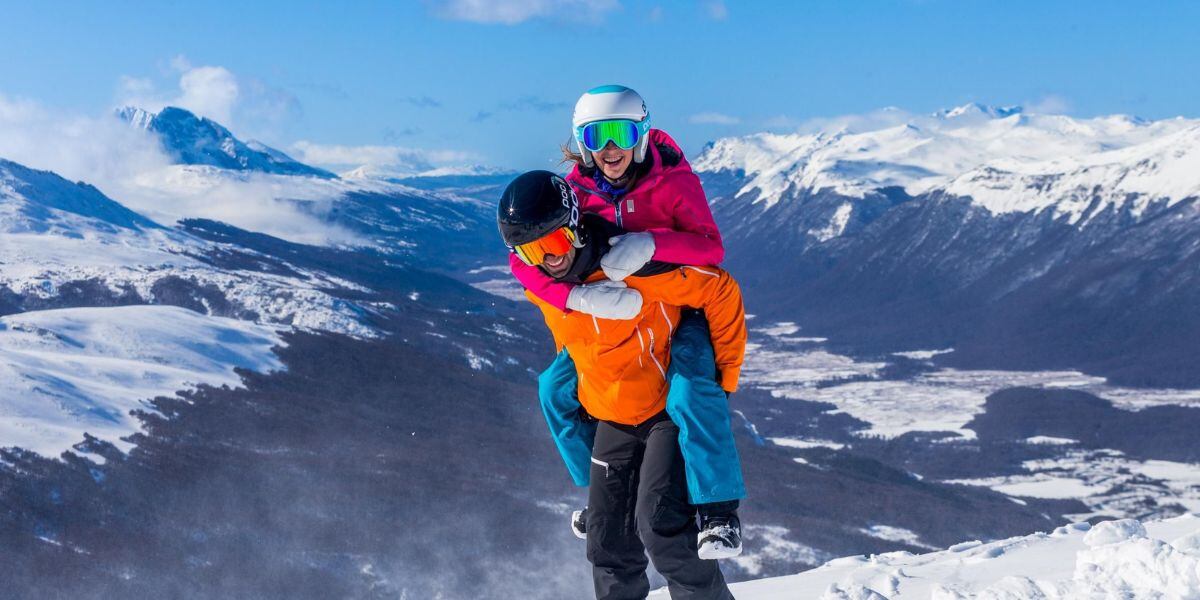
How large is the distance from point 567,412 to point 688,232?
2.01 metres

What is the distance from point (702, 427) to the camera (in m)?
7.40

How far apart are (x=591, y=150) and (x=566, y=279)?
1.09 m

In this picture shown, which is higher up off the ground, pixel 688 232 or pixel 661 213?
pixel 661 213

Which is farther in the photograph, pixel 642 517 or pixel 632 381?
pixel 632 381

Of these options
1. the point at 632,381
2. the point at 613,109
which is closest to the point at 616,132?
the point at 613,109

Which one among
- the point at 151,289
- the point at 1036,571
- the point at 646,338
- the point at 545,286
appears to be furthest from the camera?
A: the point at 151,289

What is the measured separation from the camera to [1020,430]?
609 ft

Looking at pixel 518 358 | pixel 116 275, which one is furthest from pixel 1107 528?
pixel 116 275

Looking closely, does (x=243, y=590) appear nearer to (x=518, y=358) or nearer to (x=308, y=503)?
Result: (x=308, y=503)

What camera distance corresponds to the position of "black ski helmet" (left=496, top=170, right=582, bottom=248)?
700 centimetres

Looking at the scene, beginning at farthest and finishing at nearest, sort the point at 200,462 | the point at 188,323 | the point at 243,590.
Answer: the point at 188,323 → the point at 200,462 → the point at 243,590

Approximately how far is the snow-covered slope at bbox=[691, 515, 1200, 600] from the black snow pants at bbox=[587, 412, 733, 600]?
6.96ft

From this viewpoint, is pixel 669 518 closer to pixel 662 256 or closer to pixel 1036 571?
pixel 662 256

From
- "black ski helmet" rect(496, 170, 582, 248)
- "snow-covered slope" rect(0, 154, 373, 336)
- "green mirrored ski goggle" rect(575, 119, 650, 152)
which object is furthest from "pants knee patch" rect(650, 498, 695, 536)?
"snow-covered slope" rect(0, 154, 373, 336)
